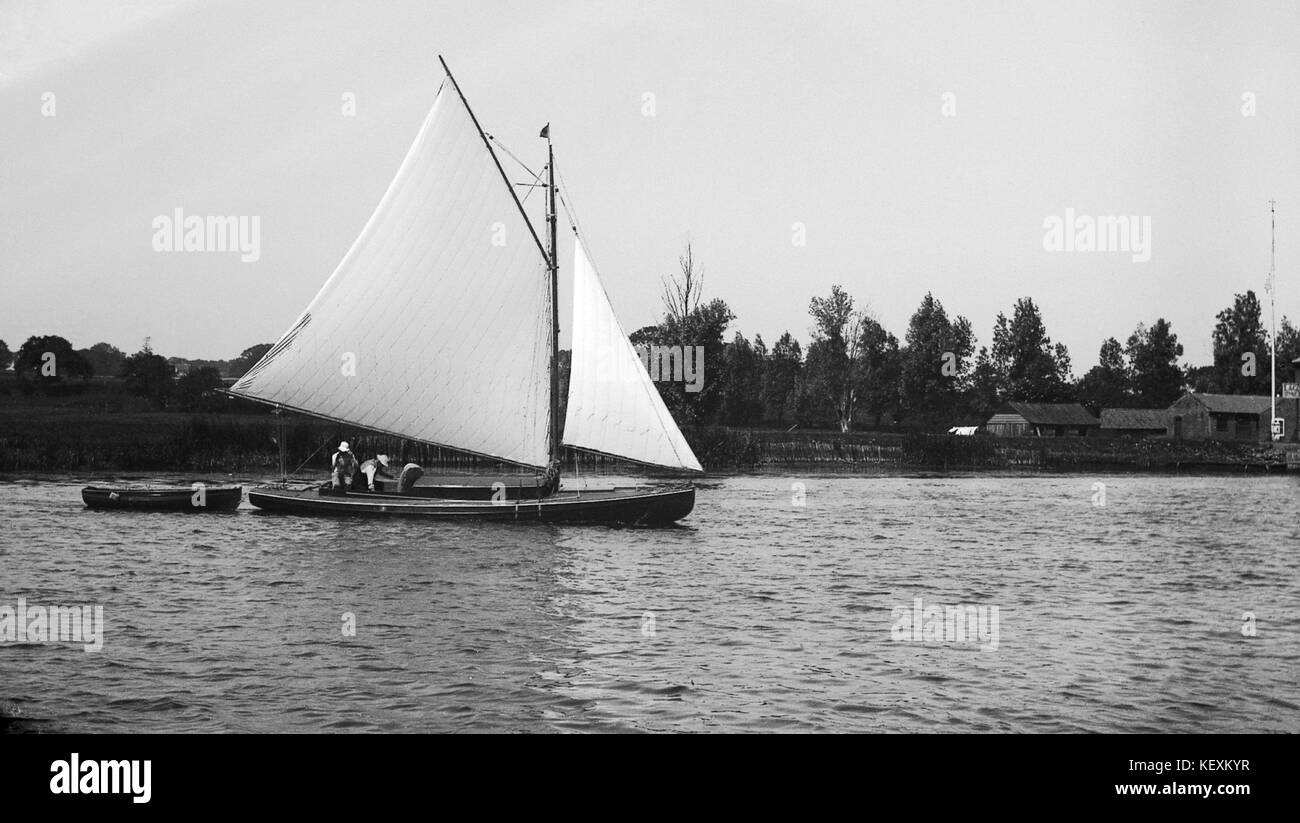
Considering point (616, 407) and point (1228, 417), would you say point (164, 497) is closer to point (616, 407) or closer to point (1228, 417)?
point (616, 407)

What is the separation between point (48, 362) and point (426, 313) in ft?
219

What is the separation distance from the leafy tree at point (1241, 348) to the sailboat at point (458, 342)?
12944cm

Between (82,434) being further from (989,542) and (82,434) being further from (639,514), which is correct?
(989,542)

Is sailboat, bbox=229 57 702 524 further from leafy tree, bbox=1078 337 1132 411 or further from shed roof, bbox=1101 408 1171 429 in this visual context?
leafy tree, bbox=1078 337 1132 411

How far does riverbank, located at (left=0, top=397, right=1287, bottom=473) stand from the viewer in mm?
64875

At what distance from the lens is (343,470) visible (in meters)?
44.5

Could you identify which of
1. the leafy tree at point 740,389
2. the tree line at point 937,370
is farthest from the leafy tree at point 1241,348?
the leafy tree at point 740,389

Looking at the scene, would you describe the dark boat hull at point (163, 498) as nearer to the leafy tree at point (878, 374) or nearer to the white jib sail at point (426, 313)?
the white jib sail at point (426, 313)

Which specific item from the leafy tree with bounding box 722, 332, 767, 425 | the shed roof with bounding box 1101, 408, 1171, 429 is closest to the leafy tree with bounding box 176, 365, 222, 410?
the leafy tree with bounding box 722, 332, 767, 425

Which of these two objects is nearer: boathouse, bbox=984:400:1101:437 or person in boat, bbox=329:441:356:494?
person in boat, bbox=329:441:356:494

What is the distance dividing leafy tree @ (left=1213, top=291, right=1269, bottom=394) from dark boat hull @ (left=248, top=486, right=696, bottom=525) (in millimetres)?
127051
